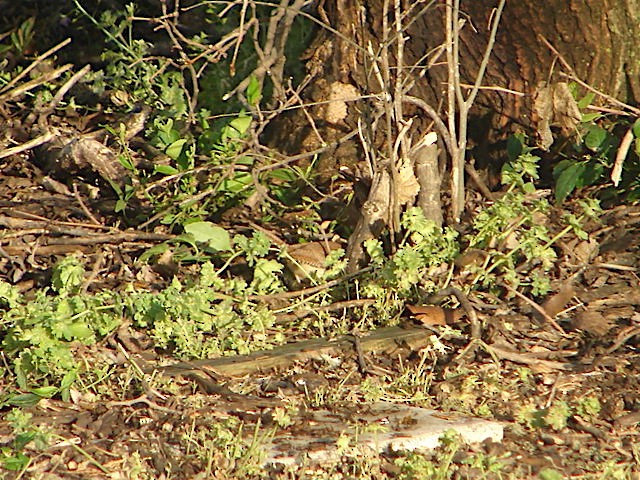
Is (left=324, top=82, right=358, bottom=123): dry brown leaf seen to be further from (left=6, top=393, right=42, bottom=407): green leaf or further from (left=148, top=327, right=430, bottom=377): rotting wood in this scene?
(left=6, top=393, right=42, bottom=407): green leaf

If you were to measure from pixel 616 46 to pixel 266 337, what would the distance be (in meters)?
2.25

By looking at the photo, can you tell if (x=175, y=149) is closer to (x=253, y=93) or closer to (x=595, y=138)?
(x=253, y=93)

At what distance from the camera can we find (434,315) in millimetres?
4125

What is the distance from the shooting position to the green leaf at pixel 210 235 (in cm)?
447

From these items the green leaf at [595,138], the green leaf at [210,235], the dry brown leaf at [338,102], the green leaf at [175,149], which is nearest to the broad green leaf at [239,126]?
the green leaf at [175,149]

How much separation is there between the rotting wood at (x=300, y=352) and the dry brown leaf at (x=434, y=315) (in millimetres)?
60

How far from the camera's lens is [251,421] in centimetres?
341

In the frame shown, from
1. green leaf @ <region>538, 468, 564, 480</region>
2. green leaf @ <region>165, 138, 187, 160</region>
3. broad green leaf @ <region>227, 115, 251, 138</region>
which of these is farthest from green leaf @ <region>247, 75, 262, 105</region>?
green leaf @ <region>538, 468, 564, 480</region>

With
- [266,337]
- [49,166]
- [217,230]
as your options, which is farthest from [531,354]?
[49,166]

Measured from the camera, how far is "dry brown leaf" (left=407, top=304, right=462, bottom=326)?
162 inches

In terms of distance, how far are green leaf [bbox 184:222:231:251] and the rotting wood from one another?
65cm

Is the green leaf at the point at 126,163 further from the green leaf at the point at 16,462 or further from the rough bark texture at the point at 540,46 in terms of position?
the green leaf at the point at 16,462

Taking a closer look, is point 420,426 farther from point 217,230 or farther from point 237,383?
point 217,230

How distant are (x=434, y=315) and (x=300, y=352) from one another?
23.5 inches
